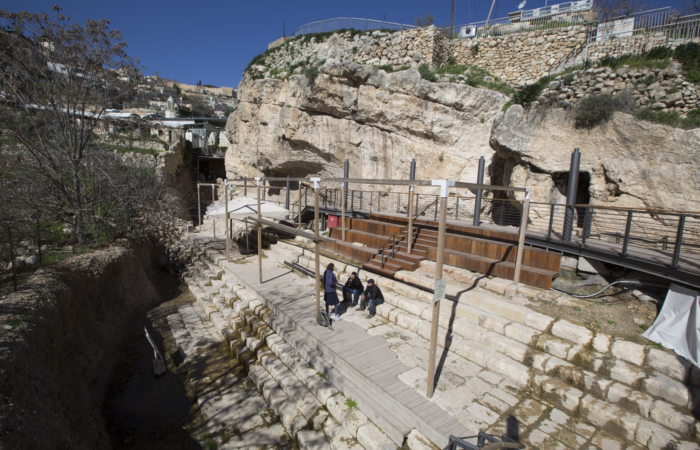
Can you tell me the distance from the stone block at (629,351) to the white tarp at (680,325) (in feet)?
1.50

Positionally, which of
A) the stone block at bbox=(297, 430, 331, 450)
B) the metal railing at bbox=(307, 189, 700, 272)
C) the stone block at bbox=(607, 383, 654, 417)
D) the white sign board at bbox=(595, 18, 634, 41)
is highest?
the white sign board at bbox=(595, 18, 634, 41)

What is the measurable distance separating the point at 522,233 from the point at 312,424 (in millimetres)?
5556

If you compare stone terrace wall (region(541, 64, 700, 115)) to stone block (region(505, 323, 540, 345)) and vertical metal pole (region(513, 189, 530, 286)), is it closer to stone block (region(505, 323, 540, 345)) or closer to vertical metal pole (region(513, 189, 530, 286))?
vertical metal pole (region(513, 189, 530, 286))

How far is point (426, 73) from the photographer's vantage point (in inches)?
586

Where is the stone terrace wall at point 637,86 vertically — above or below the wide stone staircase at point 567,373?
above

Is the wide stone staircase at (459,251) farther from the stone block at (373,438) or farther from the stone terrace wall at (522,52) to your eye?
the stone terrace wall at (522,52)

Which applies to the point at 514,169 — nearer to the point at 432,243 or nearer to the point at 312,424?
the point at 432,243

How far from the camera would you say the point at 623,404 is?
3.92m

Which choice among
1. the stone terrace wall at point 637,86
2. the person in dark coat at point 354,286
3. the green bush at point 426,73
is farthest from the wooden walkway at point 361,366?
the green bush at point 426,73

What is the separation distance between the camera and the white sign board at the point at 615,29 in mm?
11750

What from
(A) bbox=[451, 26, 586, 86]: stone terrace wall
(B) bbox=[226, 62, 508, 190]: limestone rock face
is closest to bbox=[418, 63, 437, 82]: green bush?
(B) bbox=[226, 62, 508, 190]: limestone rock face

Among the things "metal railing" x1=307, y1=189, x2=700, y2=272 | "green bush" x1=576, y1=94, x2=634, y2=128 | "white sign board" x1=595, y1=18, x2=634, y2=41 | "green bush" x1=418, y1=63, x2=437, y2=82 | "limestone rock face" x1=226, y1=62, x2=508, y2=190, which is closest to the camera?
"metal railing" x1=307, y1=189, x2=700, y2=272

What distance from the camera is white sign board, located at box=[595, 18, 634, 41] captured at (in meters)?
11.8

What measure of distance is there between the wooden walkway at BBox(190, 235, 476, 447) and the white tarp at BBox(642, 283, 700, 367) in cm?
330
